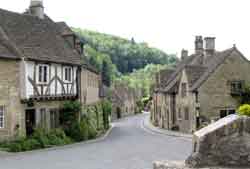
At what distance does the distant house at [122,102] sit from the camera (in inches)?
3098

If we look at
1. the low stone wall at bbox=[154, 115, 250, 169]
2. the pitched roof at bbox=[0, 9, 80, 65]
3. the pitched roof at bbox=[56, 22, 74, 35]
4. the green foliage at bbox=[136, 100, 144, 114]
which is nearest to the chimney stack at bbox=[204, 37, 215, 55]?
the pitched roof at bbox=[56, 22, 74, 35]

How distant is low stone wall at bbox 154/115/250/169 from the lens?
31.2 feet

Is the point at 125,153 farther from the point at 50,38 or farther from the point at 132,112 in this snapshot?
the point at 132,112

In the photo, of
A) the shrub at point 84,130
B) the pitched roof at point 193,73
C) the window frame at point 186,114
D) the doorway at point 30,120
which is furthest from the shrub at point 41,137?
the pitched roof at point 193,73

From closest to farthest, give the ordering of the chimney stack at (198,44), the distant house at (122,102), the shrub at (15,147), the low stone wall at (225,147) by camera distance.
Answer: the low stone wall at (225,147), the shrub at (15,147), the chimney stack at (198,44), the distant house at (122,102)

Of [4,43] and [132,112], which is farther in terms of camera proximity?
[132,112]

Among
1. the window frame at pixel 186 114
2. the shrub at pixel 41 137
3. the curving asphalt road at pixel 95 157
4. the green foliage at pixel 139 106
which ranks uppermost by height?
the window frame at pixel 186 114

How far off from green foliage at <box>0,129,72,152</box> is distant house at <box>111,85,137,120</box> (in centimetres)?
4695

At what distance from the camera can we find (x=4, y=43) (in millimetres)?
25578

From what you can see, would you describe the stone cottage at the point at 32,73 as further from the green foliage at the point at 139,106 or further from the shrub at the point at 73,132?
the green foliage at the point at 139,106

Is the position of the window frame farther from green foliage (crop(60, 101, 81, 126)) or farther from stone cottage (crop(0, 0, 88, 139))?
green foliage (crop(60, 101, 81, 126))

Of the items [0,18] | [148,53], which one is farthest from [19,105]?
[148,53]

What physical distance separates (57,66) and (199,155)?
20.3 meters

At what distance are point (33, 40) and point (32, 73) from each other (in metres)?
3.50
